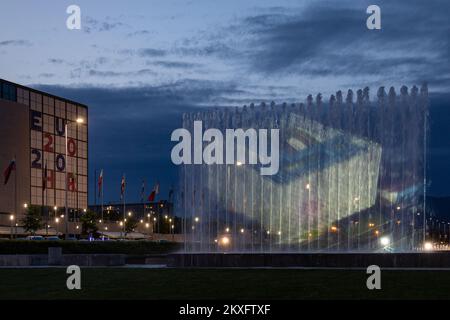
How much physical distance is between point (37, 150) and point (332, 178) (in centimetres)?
6296

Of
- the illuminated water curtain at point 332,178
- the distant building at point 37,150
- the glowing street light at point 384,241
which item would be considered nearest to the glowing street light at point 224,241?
the illuminated water curtain at point 332,178

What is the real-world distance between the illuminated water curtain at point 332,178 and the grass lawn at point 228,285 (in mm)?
10075

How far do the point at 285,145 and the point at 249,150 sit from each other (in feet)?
9.32

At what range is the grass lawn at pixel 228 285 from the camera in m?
17.9

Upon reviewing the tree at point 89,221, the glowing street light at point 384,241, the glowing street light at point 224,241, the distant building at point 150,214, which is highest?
the glowing street light at point 384,241

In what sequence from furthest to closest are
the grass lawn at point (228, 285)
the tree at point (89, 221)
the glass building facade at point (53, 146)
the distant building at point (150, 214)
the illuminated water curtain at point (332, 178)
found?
the distant building at point (150, 214) → the glass building facade at point (53, 146) → the tree at point (89, 221) → the illuminated water curtain at point (332, 178) → the grass lawn at point (228, 285)

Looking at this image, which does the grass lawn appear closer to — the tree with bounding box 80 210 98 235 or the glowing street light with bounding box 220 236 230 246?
the glowing street light with bounding box 220 236 230 246

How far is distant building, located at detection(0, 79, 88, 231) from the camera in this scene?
277 ft

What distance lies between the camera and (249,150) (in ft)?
129

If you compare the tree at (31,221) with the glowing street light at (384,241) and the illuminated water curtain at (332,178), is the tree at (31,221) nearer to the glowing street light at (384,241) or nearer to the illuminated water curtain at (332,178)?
the illuminated water curtain at (332,178)

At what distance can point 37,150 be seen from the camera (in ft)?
299

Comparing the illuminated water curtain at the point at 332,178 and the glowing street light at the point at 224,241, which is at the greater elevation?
the illuminated water curtain at the point at 332,178
